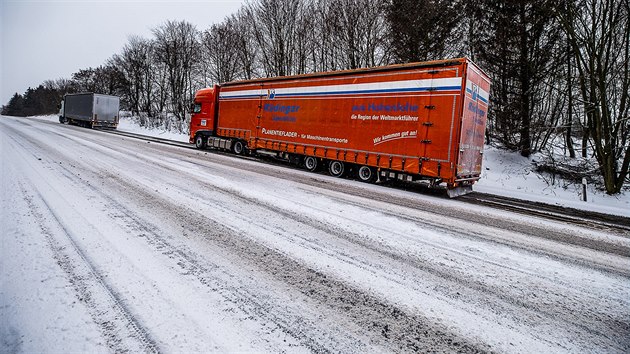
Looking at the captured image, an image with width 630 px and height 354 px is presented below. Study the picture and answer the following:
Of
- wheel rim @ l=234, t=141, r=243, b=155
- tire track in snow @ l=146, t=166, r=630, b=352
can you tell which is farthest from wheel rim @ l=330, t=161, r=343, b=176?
tire track in snow @ l=146, t=166, r=630, b=352

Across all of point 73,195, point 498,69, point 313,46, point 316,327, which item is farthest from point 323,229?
point 313,46

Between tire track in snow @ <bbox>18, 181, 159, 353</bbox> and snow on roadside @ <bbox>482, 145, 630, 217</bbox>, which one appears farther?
snow on roadside @ <bbox>482, 145, 630, 217</bbox>

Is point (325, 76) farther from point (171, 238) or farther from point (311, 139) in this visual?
point (171, 238)

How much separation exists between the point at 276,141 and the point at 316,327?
11.3 meters

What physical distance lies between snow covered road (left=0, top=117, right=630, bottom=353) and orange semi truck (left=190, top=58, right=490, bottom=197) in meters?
3.32

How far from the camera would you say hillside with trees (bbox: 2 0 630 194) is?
37.0ft

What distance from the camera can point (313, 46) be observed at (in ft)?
86.8

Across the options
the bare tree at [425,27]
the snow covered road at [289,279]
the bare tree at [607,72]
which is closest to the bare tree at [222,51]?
the bare tree at [425,27]

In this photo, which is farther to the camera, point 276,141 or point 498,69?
point 498,69

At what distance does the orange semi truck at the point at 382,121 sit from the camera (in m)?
8.35

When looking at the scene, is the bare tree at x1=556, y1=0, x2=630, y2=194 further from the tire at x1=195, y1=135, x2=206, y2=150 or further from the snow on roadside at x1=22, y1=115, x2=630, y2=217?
the tire at x1=195, y1=135, x2=206, y2=150

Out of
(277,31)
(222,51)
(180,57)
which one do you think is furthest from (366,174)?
(180,57)

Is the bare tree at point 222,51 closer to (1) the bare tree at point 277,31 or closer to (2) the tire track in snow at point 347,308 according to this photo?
(1) the bare tree at point 277,31

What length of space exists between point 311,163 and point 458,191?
5.41 meters
